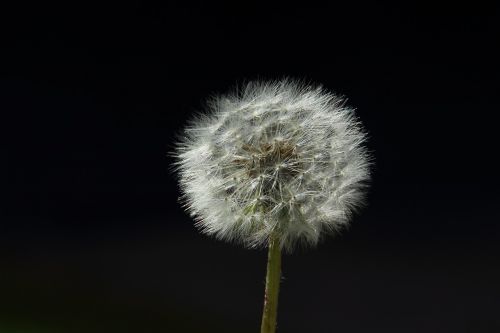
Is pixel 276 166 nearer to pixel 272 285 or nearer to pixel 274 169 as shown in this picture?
pixel 274 169

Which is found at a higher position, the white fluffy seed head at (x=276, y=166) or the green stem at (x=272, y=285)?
the white fluffy seed head at (x=276, y=166)

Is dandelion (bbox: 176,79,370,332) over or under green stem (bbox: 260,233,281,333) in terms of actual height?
over

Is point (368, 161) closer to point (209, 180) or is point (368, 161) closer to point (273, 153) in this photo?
point (273, 153)

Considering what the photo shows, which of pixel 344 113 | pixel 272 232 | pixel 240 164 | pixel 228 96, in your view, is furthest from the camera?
pixel 228 96

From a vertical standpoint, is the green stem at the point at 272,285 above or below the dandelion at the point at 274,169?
below

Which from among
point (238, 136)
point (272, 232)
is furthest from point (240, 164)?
point (272, 232)

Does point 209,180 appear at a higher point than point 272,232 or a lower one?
higher
